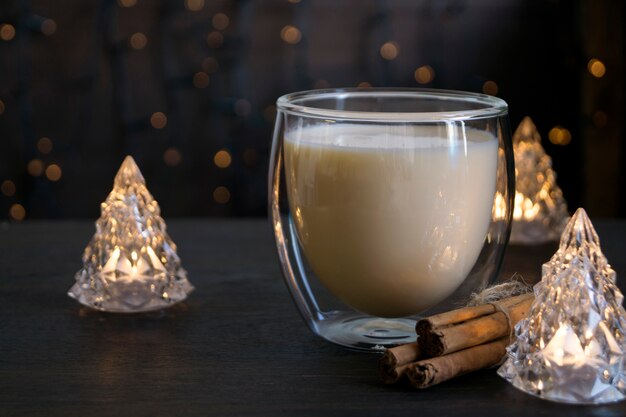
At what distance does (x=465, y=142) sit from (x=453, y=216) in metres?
0.06

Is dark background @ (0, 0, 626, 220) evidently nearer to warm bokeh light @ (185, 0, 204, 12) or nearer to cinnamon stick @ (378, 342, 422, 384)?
warm bokeh light @ (185, 0, 204, 12)

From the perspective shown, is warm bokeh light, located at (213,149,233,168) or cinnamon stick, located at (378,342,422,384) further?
warm bokeh light, located at (213,149,233,168)

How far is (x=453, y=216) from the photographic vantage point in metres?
0.70

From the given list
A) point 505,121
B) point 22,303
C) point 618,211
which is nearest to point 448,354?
point 505,121

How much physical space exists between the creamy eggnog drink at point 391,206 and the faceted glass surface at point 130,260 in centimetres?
16

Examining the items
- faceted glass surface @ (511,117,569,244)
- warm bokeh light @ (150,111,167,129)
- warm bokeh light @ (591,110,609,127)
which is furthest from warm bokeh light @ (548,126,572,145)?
faceted glass surface @ (511,117,569,244)

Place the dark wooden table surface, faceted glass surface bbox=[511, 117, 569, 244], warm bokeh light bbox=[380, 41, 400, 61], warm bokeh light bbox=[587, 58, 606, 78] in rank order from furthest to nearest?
warm bokeh light bbox=[380, 41, 400, 61] < warm bokeh light bbox=[587, 58, 606, 78] < faceted glass surface bbox=[511, 117, 569, 244] < the dark wooden table surface

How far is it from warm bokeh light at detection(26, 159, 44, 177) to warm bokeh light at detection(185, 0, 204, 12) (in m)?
0.64

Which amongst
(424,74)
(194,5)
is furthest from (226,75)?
(424,74)

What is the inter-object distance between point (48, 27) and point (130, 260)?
78.9 inches

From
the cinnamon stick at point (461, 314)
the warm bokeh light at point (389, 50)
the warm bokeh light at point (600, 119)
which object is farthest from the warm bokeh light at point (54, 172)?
the cinnamon stick at point (461, 314)

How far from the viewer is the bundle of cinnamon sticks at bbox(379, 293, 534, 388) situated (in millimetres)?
611

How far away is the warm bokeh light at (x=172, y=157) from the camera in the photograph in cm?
276

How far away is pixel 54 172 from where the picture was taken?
2.75m
